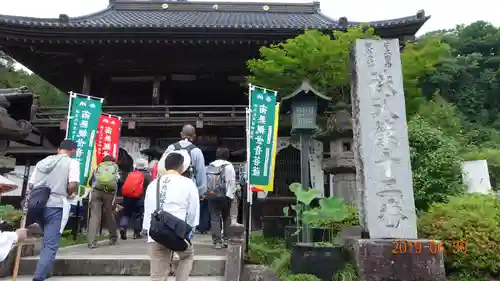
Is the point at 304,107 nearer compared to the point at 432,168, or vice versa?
the point at 304,107

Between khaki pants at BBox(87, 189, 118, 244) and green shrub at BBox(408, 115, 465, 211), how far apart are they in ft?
18.8

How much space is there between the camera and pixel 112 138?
10.1m

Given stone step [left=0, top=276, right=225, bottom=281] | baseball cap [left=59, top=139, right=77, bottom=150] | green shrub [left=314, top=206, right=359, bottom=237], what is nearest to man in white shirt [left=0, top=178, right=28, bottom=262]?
baseball cap [left=59, top=139, right=77, bottom=150]

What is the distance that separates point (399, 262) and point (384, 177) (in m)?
1.05

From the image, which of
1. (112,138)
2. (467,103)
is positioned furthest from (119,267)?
(467,103)

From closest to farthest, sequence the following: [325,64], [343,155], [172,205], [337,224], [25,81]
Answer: [172,205], [337,224], [343,155], [325,64], [25,81]

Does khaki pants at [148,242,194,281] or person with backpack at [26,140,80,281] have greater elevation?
person with backpack at [26,140,80,281]

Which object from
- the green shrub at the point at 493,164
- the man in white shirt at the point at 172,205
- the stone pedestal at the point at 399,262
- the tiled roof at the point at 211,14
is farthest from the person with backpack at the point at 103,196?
the tiled roof at the point at 211,14

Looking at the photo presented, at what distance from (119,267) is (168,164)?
2.26 meters

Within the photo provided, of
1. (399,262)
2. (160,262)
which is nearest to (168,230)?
(160,262)

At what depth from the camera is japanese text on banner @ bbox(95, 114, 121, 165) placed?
31.7 ft

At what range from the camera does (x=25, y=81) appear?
3023cm
